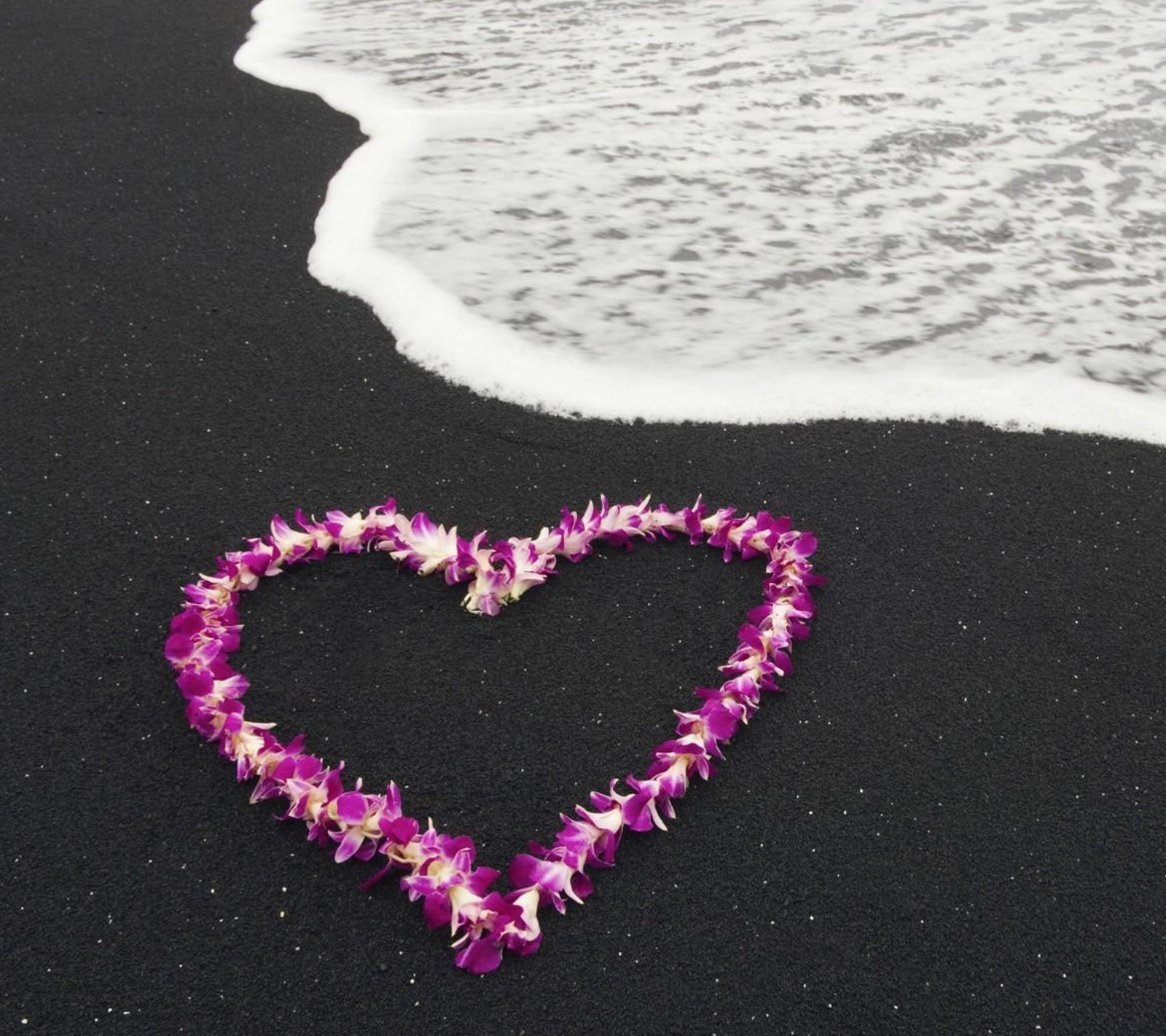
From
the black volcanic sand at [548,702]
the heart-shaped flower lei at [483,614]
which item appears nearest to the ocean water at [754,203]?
the black volcanic sand at [548,702]

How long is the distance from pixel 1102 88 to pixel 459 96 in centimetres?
285

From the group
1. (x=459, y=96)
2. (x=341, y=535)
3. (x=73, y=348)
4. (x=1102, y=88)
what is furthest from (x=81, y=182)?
Answer: (x=1102, y=88)

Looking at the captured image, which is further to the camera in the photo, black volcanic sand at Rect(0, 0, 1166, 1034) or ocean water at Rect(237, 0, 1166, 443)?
ocean water at Rect(237, 0, 1166, 443)

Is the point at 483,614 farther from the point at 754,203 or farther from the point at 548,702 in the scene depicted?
the point at 754,203

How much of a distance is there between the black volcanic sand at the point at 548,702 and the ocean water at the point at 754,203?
26 centimetres

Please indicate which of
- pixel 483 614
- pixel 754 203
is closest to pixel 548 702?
pixel 483 614

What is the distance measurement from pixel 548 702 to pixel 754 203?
244 centimetres

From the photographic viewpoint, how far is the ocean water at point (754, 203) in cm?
295

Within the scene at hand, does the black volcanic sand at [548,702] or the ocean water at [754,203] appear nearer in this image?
the black volcanic sand at [548,702]

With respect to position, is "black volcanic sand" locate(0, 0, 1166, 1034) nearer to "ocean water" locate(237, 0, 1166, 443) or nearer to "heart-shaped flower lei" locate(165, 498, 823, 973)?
"heart-shaped flower lei" locate(165, 498, 823, 973)

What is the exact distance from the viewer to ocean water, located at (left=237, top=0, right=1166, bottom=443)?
9.68 ft

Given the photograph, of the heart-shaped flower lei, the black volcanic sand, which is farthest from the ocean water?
the heart-shaped flower lei

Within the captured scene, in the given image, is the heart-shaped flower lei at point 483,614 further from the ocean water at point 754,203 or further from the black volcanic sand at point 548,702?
the ocean water at point 754,203

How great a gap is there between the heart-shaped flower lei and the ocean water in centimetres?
57
